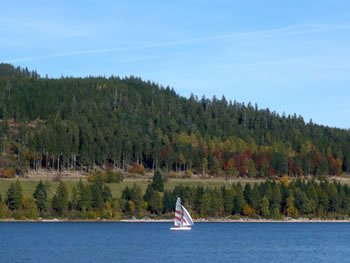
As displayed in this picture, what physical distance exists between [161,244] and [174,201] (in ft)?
188

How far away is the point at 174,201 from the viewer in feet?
515

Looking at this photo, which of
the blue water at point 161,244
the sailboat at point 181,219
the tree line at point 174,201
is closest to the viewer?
the blue water at point 161,244

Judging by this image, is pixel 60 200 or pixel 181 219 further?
pixel 60 200

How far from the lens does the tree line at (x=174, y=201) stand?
150m

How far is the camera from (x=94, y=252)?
3462 inches

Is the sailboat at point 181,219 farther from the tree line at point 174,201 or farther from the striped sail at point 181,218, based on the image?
the tree line at point 174,201

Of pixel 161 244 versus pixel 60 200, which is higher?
pixel 60 200

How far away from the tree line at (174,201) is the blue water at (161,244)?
22.3 ft

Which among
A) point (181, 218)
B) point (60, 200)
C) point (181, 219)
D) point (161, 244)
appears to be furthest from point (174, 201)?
point (161, 244)

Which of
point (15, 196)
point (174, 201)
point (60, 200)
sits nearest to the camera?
point (15, 196)

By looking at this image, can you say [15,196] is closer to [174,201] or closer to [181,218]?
[174,201]

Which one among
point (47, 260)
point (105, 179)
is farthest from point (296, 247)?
point (105, 179)

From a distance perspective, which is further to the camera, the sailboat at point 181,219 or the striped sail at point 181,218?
the striped sail at point 181,218

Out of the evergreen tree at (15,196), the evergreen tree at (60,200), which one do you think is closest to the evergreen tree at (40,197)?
the evergreen tree at (60,200)
